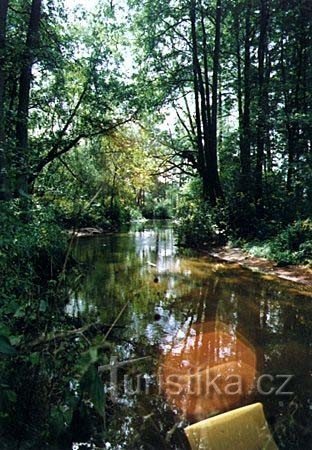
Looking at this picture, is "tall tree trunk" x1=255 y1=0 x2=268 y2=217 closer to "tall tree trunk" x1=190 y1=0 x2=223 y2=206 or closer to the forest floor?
"tall tree trunk" x1=190 y1=0 x2=223 y2=206

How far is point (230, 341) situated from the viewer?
5.40 metres

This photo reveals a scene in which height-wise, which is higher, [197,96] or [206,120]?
[197,96]

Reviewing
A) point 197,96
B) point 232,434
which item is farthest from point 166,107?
point 232,434

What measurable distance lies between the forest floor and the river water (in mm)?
457

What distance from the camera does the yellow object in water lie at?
8.42 feet

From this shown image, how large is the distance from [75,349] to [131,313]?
384 centimetres

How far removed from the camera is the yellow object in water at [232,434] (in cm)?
257

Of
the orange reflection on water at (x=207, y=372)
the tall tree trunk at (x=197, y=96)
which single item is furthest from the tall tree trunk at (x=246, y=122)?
the orange reflection on water at (x=207, y=372)

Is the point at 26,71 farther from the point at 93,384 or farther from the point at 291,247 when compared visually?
the point at 93,384

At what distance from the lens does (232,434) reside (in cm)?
261

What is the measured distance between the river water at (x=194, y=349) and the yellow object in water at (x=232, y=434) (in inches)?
3.1

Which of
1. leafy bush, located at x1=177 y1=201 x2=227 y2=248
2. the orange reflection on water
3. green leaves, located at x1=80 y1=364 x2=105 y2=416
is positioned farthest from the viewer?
leafy bush, located at x1=177 y1=201 x2=227 y2=248

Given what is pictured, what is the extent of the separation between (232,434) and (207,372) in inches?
71.4

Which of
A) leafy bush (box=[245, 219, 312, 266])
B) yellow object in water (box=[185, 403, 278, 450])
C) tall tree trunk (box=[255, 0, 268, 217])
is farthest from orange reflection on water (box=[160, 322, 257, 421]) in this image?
tall tree trunk (box=[255, 0, 268, 217])
